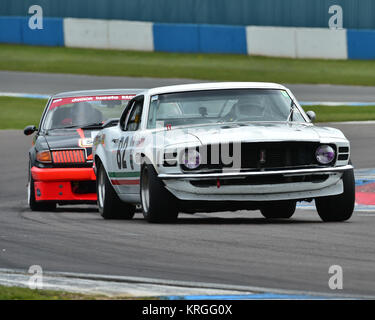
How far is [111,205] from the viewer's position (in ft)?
36.1

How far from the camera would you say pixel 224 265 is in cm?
696

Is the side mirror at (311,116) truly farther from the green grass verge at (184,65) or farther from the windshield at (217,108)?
the green grass verge at (184,65)

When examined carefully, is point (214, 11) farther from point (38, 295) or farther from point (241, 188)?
point (38, 295)

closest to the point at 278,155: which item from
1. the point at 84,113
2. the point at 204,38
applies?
the point at 84,113

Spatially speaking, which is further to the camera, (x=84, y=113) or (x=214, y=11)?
(x=214, y=11)

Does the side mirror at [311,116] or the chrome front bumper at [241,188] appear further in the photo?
the side mirror at [311,116]

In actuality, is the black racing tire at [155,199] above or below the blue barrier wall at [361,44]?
below

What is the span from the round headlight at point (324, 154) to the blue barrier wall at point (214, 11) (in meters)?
22.6

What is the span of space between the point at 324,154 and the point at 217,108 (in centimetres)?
132

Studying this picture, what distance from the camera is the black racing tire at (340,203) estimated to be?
9.55 m

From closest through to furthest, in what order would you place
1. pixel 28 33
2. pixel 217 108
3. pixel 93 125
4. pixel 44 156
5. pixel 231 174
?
1. pixel 231 174
2. pixel 217 108
3. pixel 44 156
4. pixel 93 125
5. pixel 28 33

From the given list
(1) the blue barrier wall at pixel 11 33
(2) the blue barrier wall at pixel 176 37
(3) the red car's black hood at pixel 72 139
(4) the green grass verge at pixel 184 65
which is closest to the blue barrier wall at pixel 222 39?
(2) the blue barrier wall at pixel 176 37

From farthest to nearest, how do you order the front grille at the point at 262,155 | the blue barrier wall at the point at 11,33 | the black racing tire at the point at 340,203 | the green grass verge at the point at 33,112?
the blue barrier wall at the point at 11,33 < the green grass verge at the point at 33,112 < the black racing tire at the point at 340,203 < the front grille at the point at 262,155
